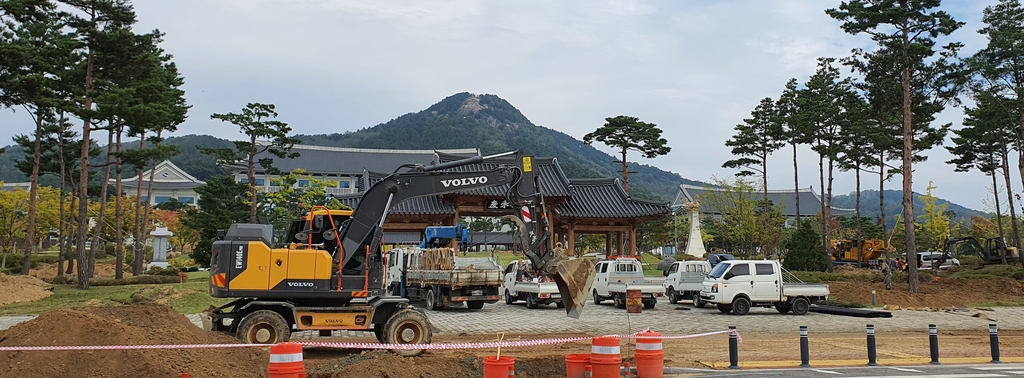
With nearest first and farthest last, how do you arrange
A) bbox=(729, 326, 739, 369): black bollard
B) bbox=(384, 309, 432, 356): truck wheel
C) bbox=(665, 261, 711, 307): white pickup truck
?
bbox=(729, 326, 739, 369): black bollard
bbox=(384, 309, 432, 356): truck wheel
bbox=(665, 261, 711, 307): white pickup truck

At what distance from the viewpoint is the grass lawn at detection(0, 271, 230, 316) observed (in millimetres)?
21156

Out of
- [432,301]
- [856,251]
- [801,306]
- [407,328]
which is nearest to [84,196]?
[432,301]

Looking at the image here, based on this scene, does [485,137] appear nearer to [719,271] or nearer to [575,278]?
[719,271]

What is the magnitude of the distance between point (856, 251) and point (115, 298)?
1806 inches

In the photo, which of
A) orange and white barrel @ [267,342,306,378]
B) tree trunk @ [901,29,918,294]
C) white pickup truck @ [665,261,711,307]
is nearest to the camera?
orange and white barrel @ [267,342,306,378]

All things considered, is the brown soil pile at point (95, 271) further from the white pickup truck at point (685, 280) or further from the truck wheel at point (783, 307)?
the truck wheel at point (783, 307)

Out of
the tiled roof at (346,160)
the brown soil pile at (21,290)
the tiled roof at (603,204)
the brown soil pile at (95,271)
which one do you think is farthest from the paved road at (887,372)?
the tiled roof at (346,160)

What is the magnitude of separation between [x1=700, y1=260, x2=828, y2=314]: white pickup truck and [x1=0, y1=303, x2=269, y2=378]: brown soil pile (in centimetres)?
1445

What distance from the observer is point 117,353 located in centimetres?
906

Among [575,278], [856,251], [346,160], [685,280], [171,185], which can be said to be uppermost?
[346,160]

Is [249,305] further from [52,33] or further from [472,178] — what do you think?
[52,33]

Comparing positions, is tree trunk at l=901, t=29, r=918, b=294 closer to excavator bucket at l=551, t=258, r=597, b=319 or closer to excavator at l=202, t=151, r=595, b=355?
excavator at l=202, t=151, r=595, b=355

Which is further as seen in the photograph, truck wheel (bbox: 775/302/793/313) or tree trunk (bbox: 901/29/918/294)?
tree trunk (bbox: 901/29/918/294)

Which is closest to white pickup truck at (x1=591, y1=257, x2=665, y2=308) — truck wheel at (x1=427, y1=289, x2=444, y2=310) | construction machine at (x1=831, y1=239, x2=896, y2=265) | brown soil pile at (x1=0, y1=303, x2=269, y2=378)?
truck wheel at (x1=427, y1=289, x2=444, y2=310)
